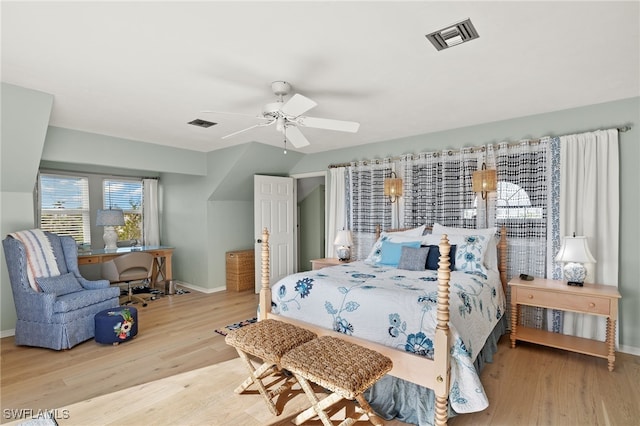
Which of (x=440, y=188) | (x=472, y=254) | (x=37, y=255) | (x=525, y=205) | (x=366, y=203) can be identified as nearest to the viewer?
(x=472, y=254)

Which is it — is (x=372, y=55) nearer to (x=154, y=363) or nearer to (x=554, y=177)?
(x=554, y=177)

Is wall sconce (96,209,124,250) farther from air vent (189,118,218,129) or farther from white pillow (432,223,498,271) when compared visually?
white pillow (432,223,498,271)

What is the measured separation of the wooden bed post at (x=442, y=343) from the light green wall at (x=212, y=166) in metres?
2.38

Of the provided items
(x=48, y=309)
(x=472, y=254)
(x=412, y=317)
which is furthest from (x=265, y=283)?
(x=48, y=309)

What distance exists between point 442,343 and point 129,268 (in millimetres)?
4305

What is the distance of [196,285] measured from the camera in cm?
562

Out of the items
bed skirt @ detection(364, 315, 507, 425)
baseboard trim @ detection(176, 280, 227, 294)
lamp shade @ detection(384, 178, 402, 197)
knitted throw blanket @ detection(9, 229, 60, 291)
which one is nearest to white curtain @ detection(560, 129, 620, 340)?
lamp shade @ detection(384, 178, 402, 197)

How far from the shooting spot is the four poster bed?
188 centimetres

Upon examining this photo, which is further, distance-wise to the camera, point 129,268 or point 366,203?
point 366,203

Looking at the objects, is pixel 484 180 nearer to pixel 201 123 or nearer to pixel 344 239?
pixel 344 239

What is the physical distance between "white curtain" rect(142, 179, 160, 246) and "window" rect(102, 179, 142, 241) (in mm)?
86

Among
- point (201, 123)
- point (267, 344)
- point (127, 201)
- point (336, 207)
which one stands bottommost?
point (267, 344)

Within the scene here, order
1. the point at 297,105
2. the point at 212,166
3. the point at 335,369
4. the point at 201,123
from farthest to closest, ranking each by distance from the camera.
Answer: the point at 212,166, the point at 201,123, the point at 297,105, the point at 335,369

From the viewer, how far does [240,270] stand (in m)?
5.41
